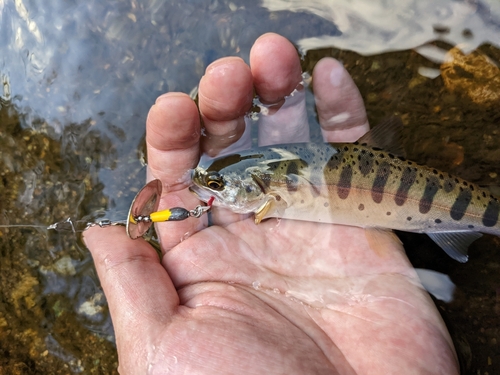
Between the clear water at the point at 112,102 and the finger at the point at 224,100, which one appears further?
the clear water at the point at 112,102

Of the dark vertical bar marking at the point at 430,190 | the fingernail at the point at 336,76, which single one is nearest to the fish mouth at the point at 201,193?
the fingernail at the point at 336,76

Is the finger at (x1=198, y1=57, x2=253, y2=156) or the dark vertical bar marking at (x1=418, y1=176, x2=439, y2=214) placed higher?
the finger at (x1=198, y1=57, x2=253, y2=156)

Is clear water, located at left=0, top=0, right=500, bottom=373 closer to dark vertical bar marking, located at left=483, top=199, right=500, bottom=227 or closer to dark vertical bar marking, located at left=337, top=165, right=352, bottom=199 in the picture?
dark vertical bar marking, located at left=483, top=199, right=500, bottom=227

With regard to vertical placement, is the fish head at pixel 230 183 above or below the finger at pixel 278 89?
below

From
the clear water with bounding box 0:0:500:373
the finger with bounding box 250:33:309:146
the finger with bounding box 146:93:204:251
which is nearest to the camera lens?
→ the finger with bounding box 146:93:204:251

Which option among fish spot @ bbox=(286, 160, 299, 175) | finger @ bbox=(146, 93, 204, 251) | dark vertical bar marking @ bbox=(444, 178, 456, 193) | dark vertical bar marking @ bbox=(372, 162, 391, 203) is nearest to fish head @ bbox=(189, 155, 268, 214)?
finger @ bbox=(146, 93, 204, 251)

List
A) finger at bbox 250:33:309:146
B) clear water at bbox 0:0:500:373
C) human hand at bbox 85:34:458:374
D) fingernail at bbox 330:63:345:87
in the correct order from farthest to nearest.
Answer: clear water at bbox 0:0:500:373 < fingernail at bbox 330:63:345:87 < finger at bbox 250:33:309:146 < human hand at bbox 85:34:458:374

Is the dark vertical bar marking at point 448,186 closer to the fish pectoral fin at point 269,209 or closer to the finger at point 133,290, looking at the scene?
the fish pectoral fin at point 269,209

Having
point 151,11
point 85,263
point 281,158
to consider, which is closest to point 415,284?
point 281,158
